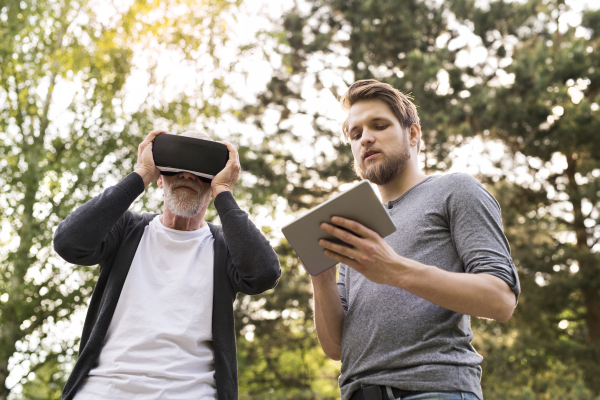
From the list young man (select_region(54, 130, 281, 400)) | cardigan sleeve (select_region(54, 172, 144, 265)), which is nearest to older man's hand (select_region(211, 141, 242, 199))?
young man (select_region(54, 130, 281, 400))

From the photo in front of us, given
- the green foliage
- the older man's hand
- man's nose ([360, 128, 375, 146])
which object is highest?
man's nose ([360, 128, 375, 146])

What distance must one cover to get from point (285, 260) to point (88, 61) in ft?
19.9

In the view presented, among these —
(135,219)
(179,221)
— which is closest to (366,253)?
(179,221)

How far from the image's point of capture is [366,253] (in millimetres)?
1562

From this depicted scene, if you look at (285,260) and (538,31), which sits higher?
(538,31)

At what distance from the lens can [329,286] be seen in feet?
6.75

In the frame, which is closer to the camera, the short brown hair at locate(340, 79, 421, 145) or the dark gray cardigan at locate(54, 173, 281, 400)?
the dark gray cardigan at locate(54, 173, 281, 400)

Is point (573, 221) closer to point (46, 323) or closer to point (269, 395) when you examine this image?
point (269, 395)

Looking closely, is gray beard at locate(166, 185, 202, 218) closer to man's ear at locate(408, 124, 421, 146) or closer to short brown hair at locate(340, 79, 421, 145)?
short brown hair at locate(340, 79, 421, 145)

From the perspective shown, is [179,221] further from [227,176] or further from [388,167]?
[388,167]

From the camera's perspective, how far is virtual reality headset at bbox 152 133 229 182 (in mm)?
2297

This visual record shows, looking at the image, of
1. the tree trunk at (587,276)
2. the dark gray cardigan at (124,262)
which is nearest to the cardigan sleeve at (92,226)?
the dark gray cardigan at (124,262)

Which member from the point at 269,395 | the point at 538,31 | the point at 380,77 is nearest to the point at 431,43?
the point at 380,77

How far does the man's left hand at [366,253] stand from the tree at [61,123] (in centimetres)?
581
